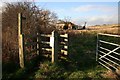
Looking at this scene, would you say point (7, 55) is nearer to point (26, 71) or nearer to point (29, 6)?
point (26, 71)

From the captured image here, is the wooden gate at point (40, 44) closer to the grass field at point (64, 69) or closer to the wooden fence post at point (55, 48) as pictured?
the wooden fence post at point (55, 48)

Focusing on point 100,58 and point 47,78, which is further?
point 100,58

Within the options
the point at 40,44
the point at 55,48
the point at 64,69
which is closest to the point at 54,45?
the point at 55,48

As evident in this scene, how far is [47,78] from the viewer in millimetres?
11617

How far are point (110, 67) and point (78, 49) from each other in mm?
4672

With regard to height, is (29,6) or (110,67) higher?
(29,6)

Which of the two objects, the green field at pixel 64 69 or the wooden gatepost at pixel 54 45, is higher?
the wooden gatepost at pixel 54 45

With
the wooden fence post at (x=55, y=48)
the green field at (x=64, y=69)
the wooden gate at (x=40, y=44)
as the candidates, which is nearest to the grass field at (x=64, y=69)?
the green field at (x=64, y=69)

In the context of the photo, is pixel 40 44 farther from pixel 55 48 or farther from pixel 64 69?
pixel 64 69

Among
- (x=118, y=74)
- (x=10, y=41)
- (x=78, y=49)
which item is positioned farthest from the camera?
(x=78, y=49)

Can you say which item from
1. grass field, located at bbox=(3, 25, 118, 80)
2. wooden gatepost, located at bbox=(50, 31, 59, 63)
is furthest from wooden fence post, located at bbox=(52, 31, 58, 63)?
grass field, located at bbox=(3, 25, 118, 80)

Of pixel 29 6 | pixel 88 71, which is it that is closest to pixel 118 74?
pixel 88 71

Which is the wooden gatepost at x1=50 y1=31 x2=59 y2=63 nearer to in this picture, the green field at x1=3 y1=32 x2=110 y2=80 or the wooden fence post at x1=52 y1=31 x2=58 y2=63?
the wooden fence post at x1=52 y1=31 x2=58 y2=63

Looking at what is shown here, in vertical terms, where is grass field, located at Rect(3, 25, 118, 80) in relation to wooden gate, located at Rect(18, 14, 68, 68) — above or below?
below
